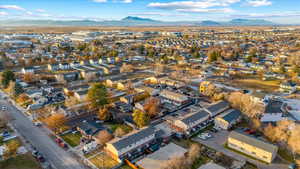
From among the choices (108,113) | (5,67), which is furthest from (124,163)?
(5,67)

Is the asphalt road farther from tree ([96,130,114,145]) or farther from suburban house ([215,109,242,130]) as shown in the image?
suburban house ([215,109,242,130])

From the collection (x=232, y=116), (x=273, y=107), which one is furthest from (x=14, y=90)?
(x=273, y=107)

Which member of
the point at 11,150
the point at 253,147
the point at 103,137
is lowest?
the point at 11,150

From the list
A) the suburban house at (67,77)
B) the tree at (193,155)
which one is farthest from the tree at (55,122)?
the suburban house at (67,77)

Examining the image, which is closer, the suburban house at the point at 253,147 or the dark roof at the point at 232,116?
the suburban house at the point at 253,147

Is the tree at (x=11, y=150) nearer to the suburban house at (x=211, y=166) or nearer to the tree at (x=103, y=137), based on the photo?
the tree at (x=103, y=137)

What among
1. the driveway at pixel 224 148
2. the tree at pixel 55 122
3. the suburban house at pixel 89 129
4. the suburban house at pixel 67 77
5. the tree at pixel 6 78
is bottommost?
the driveway at pixel 224 148

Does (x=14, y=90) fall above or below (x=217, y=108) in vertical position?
above

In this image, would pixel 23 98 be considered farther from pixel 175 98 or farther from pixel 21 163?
pixel 175 98
